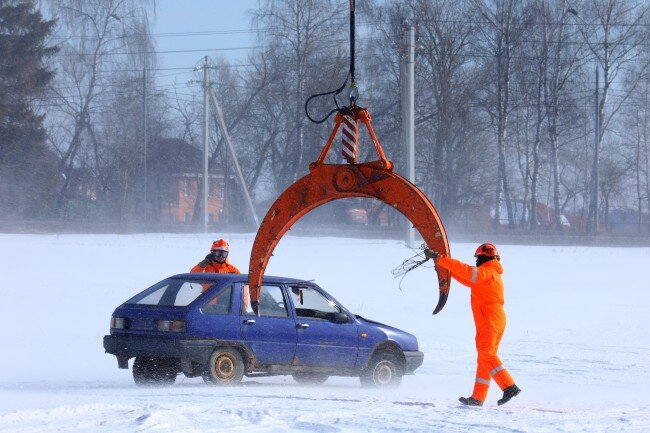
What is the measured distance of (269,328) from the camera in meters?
13.9

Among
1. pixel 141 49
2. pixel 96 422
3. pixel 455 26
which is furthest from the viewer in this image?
pixel 141 49

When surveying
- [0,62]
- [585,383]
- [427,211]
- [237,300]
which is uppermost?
[0,62]

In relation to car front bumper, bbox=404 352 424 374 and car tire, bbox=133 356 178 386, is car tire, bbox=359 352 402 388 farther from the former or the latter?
car tire, bbox=133 356 178 386

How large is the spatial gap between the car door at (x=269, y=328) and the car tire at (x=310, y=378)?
2.65ft

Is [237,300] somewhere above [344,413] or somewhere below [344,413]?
above

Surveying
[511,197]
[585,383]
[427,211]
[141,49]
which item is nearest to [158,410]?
[427,211]

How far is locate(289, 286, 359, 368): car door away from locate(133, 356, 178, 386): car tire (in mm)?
1620

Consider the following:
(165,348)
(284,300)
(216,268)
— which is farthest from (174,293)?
(216,268)

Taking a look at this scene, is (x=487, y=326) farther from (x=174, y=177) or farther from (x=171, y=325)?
(x=174, y=177)

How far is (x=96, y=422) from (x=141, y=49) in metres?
53.1

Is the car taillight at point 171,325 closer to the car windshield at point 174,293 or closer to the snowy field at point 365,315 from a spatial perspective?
the car windshield at point 174,293

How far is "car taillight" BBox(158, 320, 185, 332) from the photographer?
1334 cm

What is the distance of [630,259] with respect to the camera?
4125cm

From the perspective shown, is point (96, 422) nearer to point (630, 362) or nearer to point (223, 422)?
point (223, 422)
